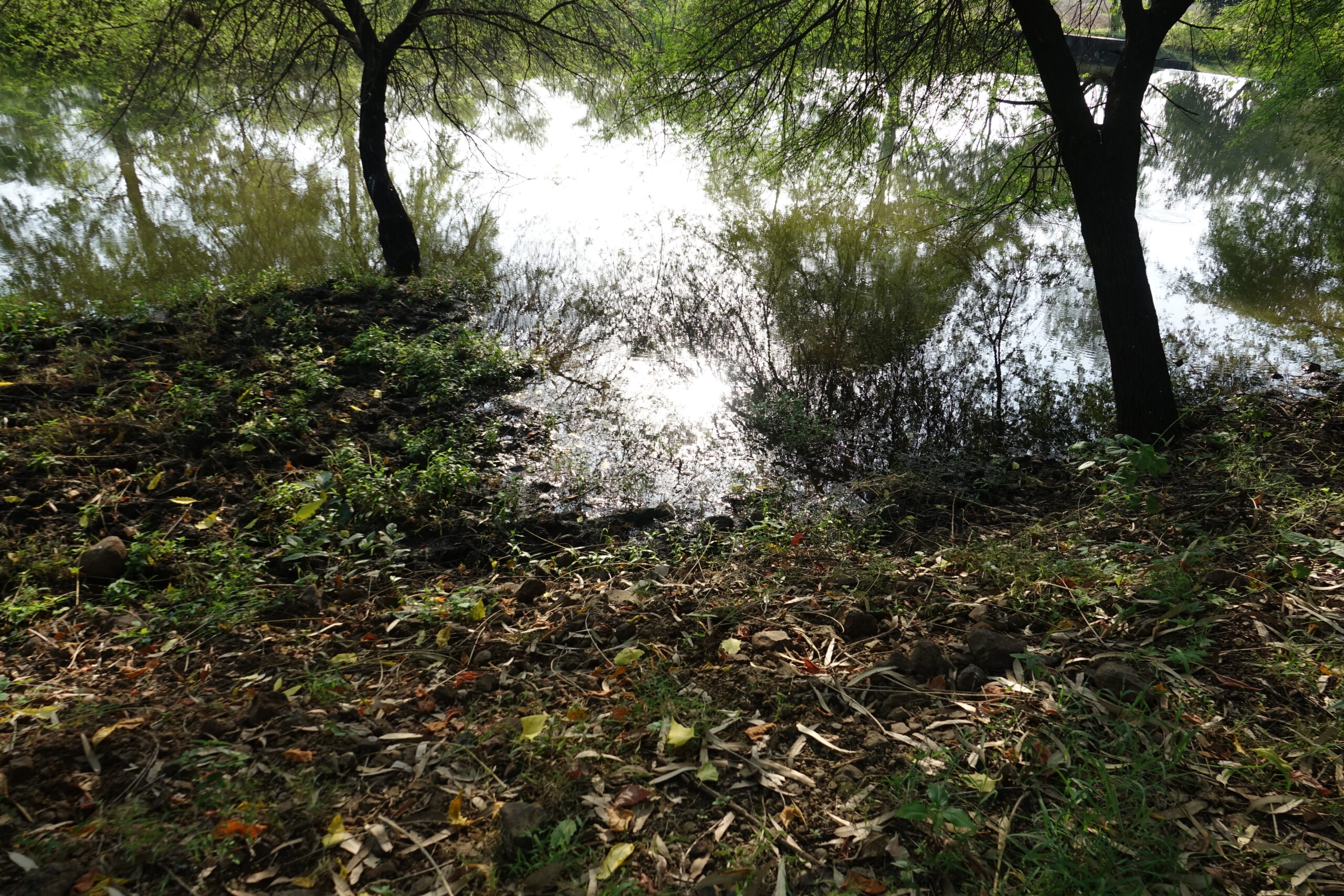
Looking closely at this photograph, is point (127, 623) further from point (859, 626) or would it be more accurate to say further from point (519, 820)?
point (859, 626)

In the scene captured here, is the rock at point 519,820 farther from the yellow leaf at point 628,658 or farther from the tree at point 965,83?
the tree at point 965,83

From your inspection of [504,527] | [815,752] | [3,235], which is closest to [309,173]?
[3,235]

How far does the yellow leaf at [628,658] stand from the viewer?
106 inches

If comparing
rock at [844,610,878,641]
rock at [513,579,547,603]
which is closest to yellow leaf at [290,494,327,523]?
rock at [513,579,547,603]

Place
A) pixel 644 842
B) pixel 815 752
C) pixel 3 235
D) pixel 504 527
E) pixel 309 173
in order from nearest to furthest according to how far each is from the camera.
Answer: pixel 644 842, pixel 815 752, pixel 504 527, pixel 3 235, pixel 309 173

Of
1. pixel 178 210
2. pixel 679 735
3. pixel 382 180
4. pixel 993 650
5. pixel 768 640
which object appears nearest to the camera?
pixel 679 735

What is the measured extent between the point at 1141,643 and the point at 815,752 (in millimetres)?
1415

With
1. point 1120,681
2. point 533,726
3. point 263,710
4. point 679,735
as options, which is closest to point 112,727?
point 263,710

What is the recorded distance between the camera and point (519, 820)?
192 cm

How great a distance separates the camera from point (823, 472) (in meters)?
5.07

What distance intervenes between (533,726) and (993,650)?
1756 mm

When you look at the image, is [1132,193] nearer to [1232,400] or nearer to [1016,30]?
[1232,400]

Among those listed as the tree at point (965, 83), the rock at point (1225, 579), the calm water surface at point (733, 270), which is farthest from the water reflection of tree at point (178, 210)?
the rock at point (1225, 579)

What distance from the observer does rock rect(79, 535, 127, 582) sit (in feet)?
10.6
